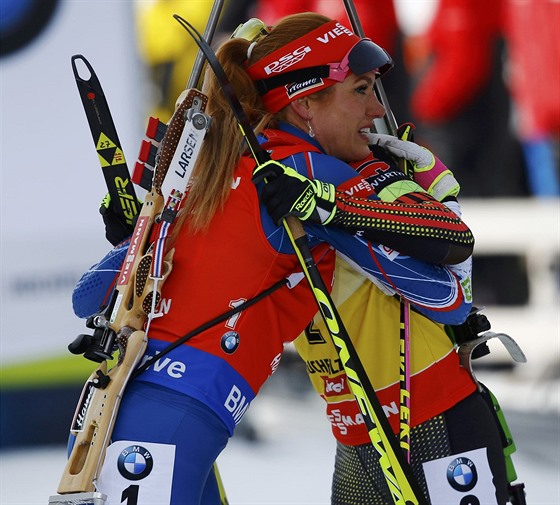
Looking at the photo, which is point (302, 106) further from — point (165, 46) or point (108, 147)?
point (165, 46)

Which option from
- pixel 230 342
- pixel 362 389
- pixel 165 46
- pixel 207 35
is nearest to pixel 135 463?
pixel 230 342

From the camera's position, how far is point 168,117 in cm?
575

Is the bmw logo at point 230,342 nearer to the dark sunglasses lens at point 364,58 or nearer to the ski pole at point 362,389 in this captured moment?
the ski pole at point 362,389

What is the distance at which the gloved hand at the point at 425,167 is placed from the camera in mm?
2473

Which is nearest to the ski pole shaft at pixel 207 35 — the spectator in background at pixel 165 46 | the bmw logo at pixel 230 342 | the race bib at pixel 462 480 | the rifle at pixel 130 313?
the rifle at pixel 130 313

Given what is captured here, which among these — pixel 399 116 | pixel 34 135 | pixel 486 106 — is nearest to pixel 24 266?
pixel 34 135

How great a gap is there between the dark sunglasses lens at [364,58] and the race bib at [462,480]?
3.05 ft

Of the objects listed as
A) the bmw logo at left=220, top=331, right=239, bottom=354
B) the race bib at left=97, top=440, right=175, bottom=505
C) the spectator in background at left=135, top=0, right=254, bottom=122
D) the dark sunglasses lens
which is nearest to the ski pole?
the bmw logo at left=220, top=331, right=239, bottom=354

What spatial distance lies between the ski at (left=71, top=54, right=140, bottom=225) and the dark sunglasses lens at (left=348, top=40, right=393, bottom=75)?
59cm

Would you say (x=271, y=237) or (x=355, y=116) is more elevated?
(x=355, y=116)

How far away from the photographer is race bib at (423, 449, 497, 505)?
241cm

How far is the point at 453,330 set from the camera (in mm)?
2611

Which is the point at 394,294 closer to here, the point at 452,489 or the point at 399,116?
the point at 452,489

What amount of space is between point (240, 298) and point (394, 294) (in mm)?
467
